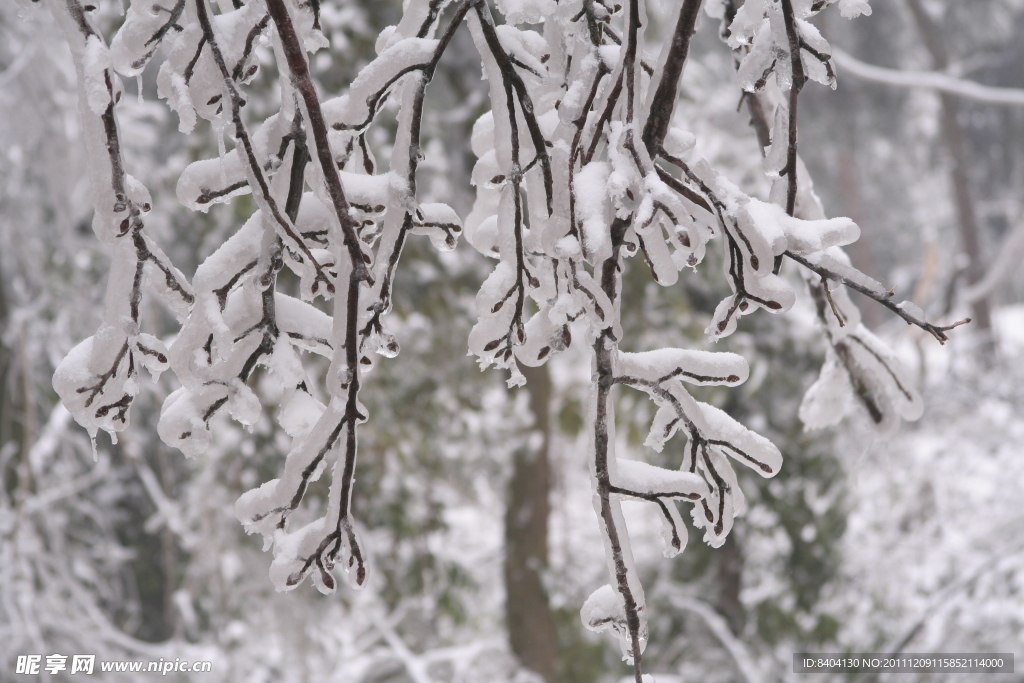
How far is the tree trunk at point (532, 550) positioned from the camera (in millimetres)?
2551

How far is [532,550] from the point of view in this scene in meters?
Answer: 2.60

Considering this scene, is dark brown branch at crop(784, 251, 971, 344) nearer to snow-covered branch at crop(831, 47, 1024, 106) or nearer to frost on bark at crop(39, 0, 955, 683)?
frost on bark at crop(39, 0, 955, 683)

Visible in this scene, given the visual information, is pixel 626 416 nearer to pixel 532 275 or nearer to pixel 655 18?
pixel 655 18

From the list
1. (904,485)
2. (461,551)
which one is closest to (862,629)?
(904,485)

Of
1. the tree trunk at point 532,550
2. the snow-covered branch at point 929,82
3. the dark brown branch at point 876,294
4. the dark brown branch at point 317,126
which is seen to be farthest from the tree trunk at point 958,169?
the dark brown branch at point 317,126

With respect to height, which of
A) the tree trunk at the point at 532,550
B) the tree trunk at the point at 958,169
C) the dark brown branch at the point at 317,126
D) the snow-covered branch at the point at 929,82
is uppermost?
the tree trunk at the point at 958,169

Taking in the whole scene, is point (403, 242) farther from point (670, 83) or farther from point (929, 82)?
point (929, 82)

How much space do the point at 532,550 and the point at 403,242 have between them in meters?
2.37

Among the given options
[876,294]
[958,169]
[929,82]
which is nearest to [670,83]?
[876,294]

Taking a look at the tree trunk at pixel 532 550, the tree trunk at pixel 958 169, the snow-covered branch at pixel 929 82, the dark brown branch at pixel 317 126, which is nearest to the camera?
the dark brown branch at pixel 317 126

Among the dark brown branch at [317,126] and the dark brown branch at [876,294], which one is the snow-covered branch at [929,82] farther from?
the dark brown branch at [317,126]

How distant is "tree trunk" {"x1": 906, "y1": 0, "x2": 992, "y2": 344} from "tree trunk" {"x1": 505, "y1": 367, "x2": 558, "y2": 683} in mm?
5765

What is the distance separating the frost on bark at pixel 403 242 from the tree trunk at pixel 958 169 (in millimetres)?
7496

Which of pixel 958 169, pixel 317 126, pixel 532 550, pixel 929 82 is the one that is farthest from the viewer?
pixel 958 169
